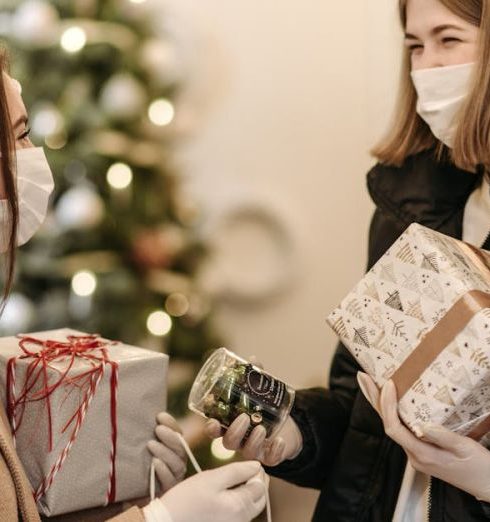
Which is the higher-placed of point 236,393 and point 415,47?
point 415,47

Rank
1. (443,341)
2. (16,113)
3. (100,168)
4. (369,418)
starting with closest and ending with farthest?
(443,341), (16,113), (369,418), (100,168)

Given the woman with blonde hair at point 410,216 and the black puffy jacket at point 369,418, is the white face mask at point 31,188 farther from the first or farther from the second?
the black puffy jacket at point 369,418

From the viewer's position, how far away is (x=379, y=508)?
4.90ft

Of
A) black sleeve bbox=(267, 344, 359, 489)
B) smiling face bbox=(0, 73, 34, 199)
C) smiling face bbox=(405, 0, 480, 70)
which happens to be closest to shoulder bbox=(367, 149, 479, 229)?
smiling face bbox=(405, 0, 480, 70)

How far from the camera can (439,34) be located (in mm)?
1502

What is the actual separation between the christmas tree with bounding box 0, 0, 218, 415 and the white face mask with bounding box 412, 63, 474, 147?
912mm

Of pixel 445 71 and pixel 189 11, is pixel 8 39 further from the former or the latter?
pixel 445 71

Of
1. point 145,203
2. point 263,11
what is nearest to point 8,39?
point 145,203

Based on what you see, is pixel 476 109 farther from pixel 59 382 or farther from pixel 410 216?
pixel 59 382

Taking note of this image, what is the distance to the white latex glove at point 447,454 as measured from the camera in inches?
46.6

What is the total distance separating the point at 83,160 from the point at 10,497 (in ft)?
4.06

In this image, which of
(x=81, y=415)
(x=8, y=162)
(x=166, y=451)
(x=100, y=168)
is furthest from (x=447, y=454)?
(x=100, y=168)

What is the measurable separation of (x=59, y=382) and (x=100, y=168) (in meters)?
1.11

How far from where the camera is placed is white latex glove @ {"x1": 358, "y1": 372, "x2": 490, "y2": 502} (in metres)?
1.18
